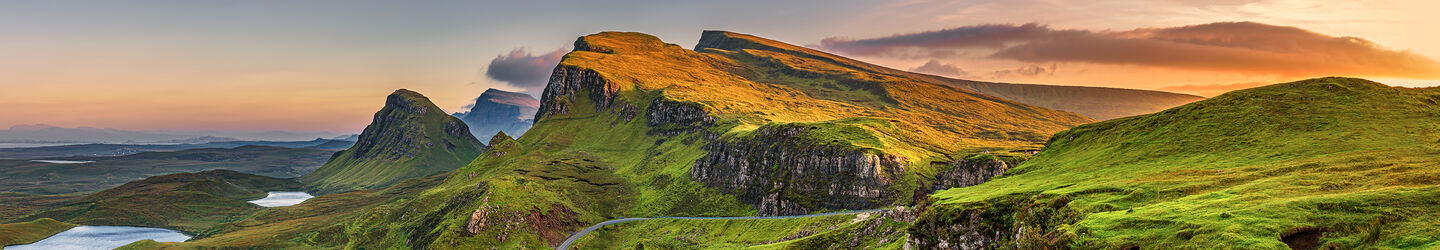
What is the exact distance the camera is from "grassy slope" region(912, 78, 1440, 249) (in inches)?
1993

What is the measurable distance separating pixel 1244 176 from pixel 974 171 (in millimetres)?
101271

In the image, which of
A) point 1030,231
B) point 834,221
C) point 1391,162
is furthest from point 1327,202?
point 834,221

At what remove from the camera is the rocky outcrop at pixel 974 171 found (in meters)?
173

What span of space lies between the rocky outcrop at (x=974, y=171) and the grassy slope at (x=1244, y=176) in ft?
62.0

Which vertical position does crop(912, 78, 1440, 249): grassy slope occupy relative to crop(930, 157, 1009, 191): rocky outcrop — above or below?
above

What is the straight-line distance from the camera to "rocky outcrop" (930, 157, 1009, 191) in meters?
173

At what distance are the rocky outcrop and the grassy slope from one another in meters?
18.9

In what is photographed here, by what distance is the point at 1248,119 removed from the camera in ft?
393

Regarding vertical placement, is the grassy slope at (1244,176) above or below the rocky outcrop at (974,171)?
above

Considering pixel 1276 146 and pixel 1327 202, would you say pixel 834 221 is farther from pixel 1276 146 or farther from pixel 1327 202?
pixel 1327 202

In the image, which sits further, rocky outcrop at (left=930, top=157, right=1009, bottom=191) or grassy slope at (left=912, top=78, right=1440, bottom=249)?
rocky outcrop at (left=930, top=157, right=1009, bottom=191)

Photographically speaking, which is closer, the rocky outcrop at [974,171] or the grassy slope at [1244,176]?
the grassy slope at [1244,176]

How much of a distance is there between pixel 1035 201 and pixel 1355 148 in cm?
5662

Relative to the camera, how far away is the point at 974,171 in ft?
593
